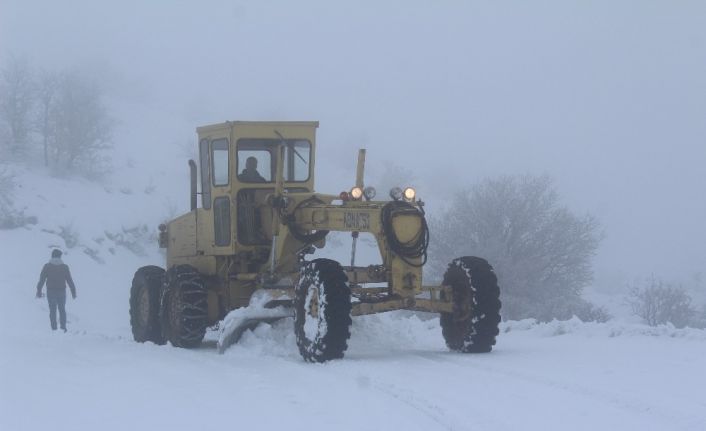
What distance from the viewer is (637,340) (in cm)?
1259

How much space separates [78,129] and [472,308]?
30096mm

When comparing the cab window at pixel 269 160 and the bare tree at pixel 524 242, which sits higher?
the cab window at pixel 269 160

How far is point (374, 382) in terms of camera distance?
9.36 metres

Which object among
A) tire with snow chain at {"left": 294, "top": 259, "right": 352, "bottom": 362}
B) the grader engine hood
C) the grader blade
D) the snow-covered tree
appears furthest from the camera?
the snow-covered tree

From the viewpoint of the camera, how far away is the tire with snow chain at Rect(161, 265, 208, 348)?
1390 cm

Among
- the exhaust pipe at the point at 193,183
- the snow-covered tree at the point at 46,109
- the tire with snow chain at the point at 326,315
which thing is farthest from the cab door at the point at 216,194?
the snow-covered tree at the point at 46,109

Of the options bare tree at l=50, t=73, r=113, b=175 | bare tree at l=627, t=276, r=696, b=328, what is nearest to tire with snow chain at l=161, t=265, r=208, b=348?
bare tree at l=627, t=276, r=696, b=328

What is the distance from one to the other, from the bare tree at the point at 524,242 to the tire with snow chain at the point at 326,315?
18.2 meters

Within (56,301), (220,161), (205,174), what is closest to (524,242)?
(56,301)

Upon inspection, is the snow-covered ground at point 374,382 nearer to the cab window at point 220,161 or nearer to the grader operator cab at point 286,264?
the grader operator cab at point 286,264

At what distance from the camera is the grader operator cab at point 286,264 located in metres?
11.4

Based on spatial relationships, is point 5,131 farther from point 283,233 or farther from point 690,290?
point 690,290

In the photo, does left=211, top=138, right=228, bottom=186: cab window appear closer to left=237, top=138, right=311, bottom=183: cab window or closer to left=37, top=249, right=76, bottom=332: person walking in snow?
left=237, top=138, right=311, bottom=183: cab window

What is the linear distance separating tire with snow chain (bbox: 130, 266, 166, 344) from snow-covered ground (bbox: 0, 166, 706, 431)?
0.80m
